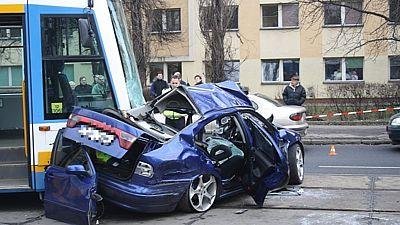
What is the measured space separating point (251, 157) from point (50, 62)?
300 centimetres

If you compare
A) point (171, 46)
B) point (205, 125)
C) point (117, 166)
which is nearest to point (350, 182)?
point (205, 125)

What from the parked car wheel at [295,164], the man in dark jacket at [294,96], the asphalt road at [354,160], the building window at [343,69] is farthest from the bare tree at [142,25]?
the parked car wheel at [295,164]

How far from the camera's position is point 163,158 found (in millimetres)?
7992

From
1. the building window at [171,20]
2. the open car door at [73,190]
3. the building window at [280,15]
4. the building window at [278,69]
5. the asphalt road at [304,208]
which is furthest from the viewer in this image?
the building window at [171,20]

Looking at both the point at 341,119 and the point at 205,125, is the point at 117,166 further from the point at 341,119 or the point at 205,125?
the point at 341,119

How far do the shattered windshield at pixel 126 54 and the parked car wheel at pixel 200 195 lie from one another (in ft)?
5.15

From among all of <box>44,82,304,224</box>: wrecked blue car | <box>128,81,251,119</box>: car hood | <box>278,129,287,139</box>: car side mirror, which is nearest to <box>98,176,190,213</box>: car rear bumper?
<box>44,82,304,224</box>: wrecked blue car

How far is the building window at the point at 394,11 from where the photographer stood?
2328 cm

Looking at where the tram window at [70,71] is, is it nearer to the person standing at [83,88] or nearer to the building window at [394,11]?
the person standing at [83,88]

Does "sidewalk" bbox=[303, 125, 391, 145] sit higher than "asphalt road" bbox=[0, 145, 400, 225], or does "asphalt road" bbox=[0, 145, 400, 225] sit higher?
"asphalt road" bbox=[0, 145, 400, 225]

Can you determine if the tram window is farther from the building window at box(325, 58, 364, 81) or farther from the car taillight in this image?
the building window at box(325, 58, 364, 81)

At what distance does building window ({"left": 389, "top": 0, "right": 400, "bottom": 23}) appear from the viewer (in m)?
23.3

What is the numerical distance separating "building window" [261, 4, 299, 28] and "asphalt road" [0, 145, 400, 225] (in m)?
24.0

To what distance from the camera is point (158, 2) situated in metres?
32.9
